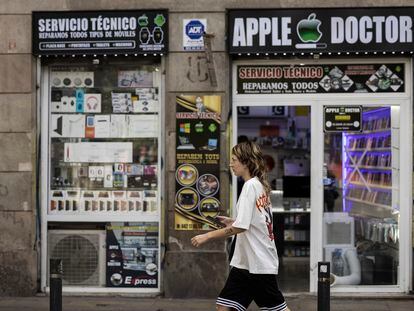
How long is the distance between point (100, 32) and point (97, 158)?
5.41ft

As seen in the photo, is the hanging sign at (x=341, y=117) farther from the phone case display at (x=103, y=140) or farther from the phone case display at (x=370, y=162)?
the phone case display at (x=103, y=140)

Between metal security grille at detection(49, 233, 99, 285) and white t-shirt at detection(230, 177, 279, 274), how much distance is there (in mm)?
3980

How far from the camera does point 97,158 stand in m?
9.22

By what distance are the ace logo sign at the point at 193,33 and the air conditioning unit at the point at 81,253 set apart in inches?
106

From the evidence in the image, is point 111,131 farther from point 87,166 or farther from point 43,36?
point 43,36

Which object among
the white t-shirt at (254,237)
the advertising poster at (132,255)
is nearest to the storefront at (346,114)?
the advertising poster at (132,255)

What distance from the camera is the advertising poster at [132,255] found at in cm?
907

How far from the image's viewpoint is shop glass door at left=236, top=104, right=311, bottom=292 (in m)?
9.35

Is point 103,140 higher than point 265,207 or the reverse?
higher

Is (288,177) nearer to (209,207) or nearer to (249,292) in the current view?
(209,207)

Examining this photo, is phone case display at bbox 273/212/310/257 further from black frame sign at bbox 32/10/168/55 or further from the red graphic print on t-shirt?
the red graphic print on t-shirt

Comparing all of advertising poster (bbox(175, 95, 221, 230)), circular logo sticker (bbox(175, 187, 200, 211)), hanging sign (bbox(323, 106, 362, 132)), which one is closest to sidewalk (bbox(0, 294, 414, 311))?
advertising poster (bbox(175, 95, 221, 230))

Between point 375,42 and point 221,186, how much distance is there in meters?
2.63

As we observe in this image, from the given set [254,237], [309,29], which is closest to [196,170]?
[309,29]
